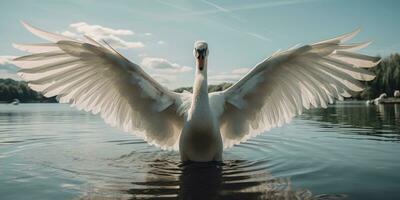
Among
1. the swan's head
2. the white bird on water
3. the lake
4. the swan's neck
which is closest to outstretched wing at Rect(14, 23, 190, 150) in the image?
the white bird on water

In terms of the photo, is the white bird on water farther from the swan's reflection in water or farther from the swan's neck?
the swan's reflection in water

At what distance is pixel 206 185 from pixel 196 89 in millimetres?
2588

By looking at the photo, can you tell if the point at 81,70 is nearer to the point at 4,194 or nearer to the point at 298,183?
the point at 4,194

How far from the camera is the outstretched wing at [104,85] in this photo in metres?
8.66

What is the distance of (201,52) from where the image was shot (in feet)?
29.7

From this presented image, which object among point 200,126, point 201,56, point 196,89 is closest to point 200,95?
point 196,89

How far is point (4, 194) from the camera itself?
6719mm

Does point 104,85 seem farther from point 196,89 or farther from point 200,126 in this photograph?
point 200,126

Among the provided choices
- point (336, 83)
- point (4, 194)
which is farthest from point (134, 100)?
point (336, 83)

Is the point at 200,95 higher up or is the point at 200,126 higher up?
the point at 200,95

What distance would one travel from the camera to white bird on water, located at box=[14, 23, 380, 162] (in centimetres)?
890

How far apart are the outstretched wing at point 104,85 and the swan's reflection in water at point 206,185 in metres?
1.47

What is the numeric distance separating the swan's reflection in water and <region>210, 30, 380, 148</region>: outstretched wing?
5.17ft

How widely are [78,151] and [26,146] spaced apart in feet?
7.35
